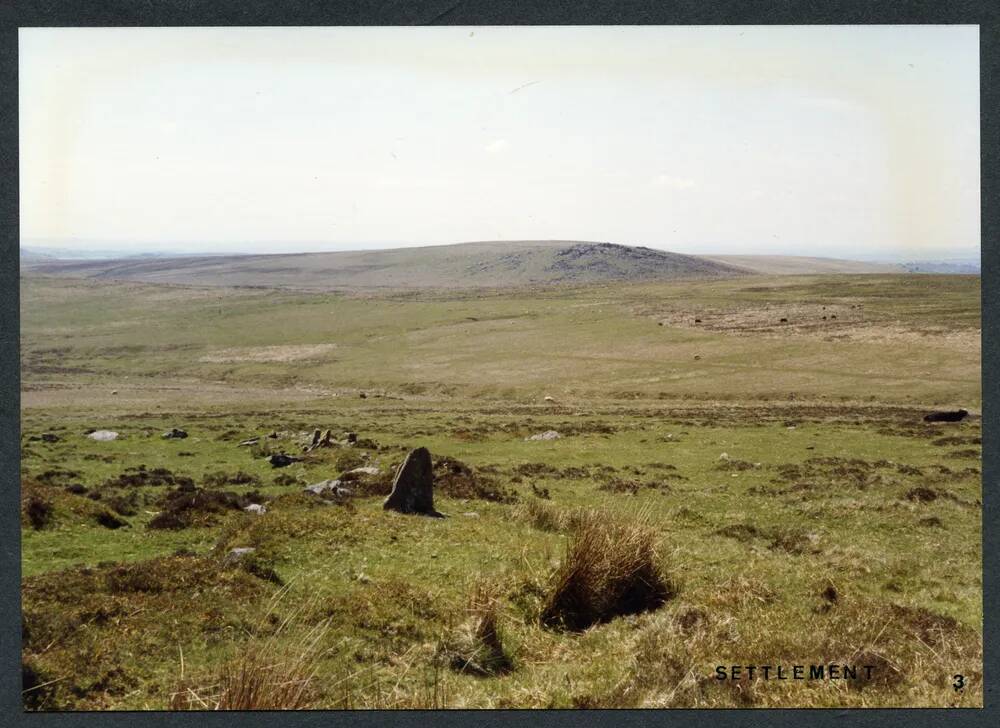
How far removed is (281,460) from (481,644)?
58.4ft

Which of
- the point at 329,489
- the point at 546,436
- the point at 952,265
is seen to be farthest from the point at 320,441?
the point at 952,265

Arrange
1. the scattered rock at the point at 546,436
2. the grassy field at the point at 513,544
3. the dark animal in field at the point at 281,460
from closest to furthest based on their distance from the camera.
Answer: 1. the grassy field at the point at 513,544
2. the dark animal in field at the point at 281,460
3. the scattered rock at the point at 546,436

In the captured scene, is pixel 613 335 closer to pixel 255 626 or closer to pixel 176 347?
pixel 176 347

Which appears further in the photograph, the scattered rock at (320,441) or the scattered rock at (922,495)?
the scattered rock at (320,441)

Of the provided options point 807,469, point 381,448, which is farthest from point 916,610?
point 381,448

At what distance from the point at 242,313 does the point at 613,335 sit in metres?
47.0

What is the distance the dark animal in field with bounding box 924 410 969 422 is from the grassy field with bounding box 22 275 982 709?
1.64 m

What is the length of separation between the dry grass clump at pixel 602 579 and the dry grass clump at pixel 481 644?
745 mm

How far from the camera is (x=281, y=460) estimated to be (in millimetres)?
25625

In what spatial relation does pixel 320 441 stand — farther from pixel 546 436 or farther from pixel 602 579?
pixel 602 579

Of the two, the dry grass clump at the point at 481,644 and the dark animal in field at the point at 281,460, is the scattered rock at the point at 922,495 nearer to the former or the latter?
the dry grass clump at the point at 481,644

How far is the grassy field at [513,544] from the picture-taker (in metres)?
8.57

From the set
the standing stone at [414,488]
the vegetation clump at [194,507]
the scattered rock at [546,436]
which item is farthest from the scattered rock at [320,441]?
the standing stone at [414,488]

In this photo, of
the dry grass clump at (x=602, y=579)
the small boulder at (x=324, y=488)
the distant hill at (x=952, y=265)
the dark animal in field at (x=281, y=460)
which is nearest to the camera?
the dry grass clump at (x=602, y=579)
